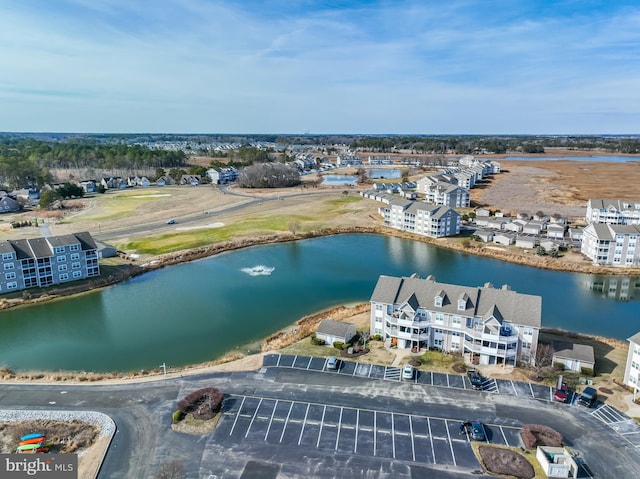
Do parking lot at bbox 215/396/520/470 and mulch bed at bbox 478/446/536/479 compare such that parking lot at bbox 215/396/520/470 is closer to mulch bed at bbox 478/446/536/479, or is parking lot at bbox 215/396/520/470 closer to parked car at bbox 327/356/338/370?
mulch bed at bbox 478/446/536/479

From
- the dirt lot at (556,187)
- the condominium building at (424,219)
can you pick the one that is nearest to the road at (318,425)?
the condominium building at (424,219)

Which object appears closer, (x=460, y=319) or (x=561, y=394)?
(x=561, y=394)

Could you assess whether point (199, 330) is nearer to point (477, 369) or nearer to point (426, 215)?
point (477, 369)

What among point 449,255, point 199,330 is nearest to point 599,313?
point 449,255

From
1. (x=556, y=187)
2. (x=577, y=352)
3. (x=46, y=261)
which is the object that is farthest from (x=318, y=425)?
(x=556, y=187)

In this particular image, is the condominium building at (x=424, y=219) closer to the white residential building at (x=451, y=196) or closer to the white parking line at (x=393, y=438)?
the white residential building at (x=451, y=196)

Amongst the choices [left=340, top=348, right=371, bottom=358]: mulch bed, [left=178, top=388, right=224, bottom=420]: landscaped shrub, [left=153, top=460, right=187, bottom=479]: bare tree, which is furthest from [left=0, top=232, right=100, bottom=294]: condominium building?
[left=153, top=460, right=187, bottom=479]: bare tree

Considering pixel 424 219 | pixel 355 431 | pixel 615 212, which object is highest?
pixel 615 212

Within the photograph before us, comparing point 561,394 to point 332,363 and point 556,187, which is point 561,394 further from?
point 556,187
